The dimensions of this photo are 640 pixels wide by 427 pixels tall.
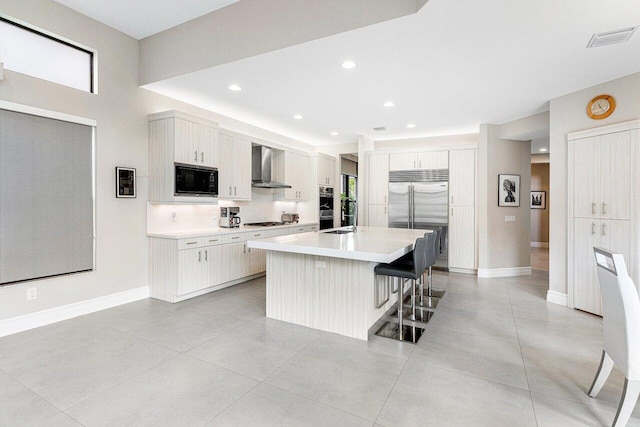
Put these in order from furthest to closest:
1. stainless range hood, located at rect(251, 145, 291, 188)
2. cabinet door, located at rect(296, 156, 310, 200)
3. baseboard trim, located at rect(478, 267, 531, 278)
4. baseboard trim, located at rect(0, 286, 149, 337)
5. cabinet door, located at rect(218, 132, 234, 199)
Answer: cabinet door, located at rect(296, 156, 310, 200)
stainless range hood, located at rect(251, 145, 291, 188)
baseboard trim, located at rect(478, 267, 531, 278)
cabinet door, located at rect(218, 132, 234, 199)
baseboard trim, located at rect(0, 286, 149, 337)

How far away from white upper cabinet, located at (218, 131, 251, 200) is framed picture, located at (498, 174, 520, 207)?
4.52 m

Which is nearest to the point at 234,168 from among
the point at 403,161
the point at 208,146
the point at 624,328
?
the point at 208,146

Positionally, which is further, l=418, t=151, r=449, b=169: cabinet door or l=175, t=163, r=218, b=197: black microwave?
l=418, t=151, r=449, b=169: cabinet door

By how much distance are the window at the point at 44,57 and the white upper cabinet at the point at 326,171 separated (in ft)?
14.4

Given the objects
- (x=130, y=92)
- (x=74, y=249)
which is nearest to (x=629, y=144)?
(x=130, y=92)

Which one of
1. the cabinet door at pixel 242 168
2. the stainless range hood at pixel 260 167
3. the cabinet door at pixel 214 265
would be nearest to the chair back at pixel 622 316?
the cabinet door at pixel 214 265

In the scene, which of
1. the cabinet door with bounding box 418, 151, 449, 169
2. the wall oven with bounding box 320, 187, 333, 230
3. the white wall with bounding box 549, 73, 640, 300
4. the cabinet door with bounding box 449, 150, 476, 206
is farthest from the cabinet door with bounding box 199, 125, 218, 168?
the white wall with bounding box 549, 73, 640, 300

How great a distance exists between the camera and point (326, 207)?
24.2 feet

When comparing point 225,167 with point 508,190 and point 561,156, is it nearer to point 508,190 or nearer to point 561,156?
point 561,156

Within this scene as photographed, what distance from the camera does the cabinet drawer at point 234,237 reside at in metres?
4.62

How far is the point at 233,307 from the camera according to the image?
12.5ft

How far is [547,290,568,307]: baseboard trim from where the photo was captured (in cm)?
402

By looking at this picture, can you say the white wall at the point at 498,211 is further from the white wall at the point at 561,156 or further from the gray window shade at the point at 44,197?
the gray window shade at the point at 44,197

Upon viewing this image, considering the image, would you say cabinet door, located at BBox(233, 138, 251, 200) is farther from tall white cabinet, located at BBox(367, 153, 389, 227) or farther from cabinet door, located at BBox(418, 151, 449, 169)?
cabinet door, located at BBox(418, 151, 449, 169)
